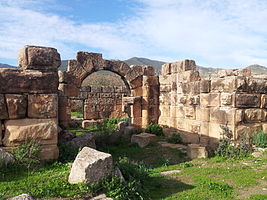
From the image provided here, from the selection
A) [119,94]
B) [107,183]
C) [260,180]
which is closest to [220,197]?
[260,180]

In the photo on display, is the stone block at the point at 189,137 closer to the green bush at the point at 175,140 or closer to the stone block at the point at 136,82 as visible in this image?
the green bush at the point at 175,140

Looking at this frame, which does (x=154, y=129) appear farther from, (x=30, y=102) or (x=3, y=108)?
(x=3, y=108)

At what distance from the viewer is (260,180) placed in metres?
5.23

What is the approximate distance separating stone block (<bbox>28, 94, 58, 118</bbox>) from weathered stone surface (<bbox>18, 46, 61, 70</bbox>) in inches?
28.5

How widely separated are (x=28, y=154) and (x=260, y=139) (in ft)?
22.9

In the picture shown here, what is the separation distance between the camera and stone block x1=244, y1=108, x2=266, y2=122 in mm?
7902

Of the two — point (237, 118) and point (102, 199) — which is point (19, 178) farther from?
point (237, 118)

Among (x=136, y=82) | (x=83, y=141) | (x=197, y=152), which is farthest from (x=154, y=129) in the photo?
(x=83, y=141)

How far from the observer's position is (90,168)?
3.98 meters

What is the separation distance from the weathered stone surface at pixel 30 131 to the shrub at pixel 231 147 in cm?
508

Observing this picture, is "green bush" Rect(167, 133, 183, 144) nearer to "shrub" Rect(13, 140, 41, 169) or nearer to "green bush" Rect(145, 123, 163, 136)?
"green bush" Rect(145, 123, 163, 136)

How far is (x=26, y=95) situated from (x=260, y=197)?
512 cm

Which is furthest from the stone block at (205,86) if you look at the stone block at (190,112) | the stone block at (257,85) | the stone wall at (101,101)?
the stone wall at (101,101)

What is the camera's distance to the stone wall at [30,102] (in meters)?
4.90
